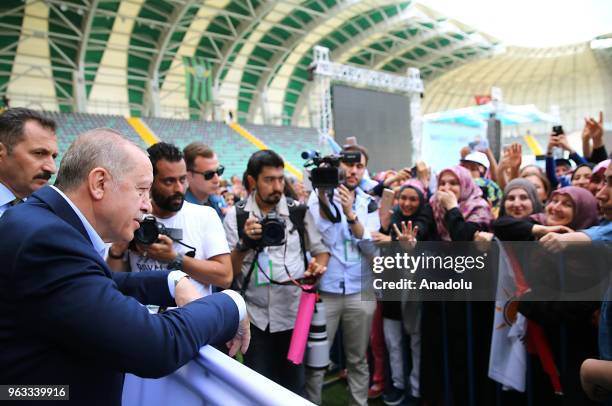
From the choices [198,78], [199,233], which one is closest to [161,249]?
[199,233]

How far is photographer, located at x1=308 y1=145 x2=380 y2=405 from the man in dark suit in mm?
1631

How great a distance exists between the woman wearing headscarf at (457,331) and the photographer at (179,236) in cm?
135

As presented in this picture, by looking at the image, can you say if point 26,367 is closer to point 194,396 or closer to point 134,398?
point 194,396

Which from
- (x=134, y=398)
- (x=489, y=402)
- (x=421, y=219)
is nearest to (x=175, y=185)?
(x=134, y=398)

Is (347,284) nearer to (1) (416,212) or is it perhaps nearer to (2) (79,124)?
(1) (416,212)

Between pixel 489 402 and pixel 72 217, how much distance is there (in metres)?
2.38

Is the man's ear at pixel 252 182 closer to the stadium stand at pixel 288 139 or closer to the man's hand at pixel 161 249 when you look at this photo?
the man's hand at pixel 161 249

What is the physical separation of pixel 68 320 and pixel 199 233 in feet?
4.28

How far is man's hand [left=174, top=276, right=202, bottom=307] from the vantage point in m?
1.15

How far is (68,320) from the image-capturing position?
0.76 m

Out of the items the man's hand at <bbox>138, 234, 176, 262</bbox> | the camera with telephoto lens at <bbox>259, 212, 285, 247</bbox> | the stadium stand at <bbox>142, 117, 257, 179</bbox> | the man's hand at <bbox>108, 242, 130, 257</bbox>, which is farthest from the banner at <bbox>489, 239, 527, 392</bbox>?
the stadium stand at <bbox>142, 117, 257, 179</bbox>

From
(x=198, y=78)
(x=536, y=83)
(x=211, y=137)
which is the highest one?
(x=536, y=83)

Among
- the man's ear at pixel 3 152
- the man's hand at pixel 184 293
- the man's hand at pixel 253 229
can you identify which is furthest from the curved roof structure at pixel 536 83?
the man's hand at pixel 184 293

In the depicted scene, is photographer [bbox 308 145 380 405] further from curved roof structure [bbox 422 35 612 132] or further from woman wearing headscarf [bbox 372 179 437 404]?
curved roof structure [bbox 422 35 612 132]
